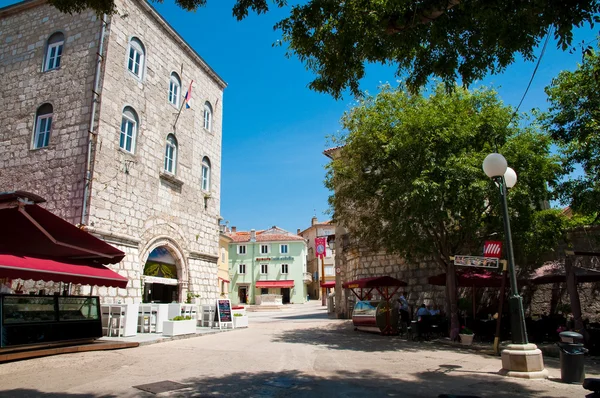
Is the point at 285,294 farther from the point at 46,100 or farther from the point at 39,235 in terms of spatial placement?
the point at 39,235

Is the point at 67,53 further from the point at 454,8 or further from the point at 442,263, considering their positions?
the point at 442,263

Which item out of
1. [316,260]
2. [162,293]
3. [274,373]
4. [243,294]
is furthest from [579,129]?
[316,260]

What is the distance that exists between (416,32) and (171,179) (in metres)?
13.0

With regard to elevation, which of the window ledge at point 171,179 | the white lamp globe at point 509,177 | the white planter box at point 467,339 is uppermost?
the window ledge at point 171,179

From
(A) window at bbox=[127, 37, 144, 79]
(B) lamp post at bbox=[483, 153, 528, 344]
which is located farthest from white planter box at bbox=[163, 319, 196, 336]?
(B) lamp post at bbox=[483, 153, 528, 344]

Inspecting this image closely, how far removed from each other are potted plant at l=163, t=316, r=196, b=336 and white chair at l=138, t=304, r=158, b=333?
72 cm

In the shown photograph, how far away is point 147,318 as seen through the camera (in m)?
14.0

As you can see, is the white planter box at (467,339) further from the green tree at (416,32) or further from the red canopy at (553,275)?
the green tree at (416,32)

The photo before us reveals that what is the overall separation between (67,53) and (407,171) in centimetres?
1293

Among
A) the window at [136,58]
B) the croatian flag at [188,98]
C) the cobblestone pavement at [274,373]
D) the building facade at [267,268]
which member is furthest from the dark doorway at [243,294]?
the cobblestone pavement at [274,373]

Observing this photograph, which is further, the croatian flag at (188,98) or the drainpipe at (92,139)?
the croatian flag at (188,98)

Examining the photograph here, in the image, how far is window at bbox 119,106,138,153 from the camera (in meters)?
15.0

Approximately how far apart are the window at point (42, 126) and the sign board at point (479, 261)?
14.1 metres

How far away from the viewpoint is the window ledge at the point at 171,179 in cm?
1658
